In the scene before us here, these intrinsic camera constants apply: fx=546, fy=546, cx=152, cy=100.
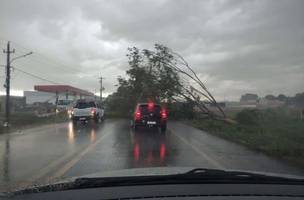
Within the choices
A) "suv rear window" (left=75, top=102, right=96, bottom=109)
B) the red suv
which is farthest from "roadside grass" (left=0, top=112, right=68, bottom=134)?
the red suv

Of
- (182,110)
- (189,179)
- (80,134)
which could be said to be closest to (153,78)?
(182,110)

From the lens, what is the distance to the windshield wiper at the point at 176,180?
4070 mm

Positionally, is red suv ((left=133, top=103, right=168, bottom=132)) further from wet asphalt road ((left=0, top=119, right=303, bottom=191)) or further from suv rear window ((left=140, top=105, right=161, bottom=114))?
wet asphalt road ((left=0, top=119, right=303, bottom=191))

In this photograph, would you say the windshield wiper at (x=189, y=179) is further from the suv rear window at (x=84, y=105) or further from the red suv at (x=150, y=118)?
the suv rear window at (x=84, y=105)

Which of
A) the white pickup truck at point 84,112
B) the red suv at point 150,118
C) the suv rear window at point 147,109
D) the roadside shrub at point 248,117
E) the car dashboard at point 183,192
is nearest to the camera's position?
the car dashboard at point 183,192

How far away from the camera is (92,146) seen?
1994cm

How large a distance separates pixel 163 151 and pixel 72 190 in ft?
46.7

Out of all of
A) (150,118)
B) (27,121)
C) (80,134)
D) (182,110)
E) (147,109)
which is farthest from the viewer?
(182,110)

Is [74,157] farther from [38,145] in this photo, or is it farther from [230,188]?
[230,188]

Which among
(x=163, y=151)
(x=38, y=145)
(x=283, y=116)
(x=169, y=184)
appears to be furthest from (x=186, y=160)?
(x=283, y=116)

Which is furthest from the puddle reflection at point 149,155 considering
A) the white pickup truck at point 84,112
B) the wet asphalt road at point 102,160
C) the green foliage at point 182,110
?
the green foliage at point 182,110

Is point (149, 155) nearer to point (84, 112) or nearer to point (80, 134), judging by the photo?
point (80, 134)

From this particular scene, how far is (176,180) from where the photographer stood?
13.8 feet

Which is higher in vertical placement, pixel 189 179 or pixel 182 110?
pixel 182 110
